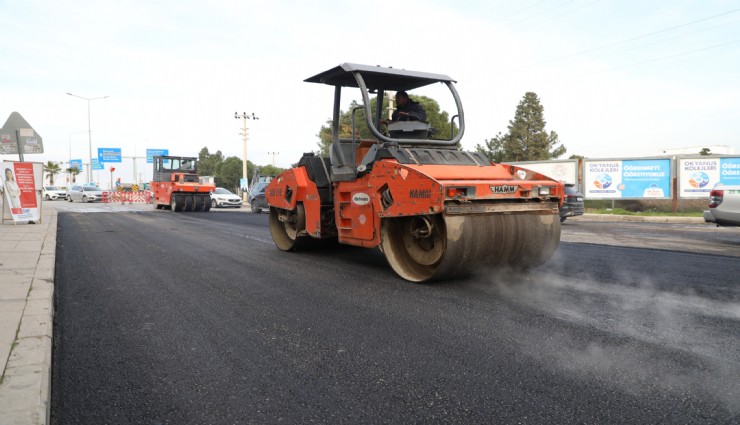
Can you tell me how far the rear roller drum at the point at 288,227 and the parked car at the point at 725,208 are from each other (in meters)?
7.26

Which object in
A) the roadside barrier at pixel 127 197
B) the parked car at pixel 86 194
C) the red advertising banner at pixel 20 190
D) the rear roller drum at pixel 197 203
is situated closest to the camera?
the red advertising banner at pixel 20 190

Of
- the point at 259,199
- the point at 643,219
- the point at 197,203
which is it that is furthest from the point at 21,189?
the point at 643,219

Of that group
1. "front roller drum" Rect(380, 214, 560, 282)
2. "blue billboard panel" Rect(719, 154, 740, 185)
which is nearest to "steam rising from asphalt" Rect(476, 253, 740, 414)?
"front roller drum" Rect(380, 214, 560, 282)

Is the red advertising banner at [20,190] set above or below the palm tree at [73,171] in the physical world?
below

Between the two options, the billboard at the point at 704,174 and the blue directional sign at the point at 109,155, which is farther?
the blue directional sign at the point at 109,155

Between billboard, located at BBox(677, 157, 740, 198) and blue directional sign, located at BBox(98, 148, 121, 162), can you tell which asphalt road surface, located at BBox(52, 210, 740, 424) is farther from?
blue directional sign, located at BBox(98, 148, 121, 162)

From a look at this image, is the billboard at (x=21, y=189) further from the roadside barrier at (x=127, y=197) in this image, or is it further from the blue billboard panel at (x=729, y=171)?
the roadside barrier at (x=127, y=197)

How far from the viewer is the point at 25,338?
3.53 meters

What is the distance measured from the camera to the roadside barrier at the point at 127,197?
4019cm

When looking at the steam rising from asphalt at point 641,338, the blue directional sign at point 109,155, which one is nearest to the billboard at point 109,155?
the blue directional sign at point 109,155

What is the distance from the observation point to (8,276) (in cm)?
590

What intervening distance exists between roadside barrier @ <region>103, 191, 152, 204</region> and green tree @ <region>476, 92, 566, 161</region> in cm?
2972

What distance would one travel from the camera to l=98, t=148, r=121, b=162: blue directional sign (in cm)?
5906

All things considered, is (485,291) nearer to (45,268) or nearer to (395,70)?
(395,70)
